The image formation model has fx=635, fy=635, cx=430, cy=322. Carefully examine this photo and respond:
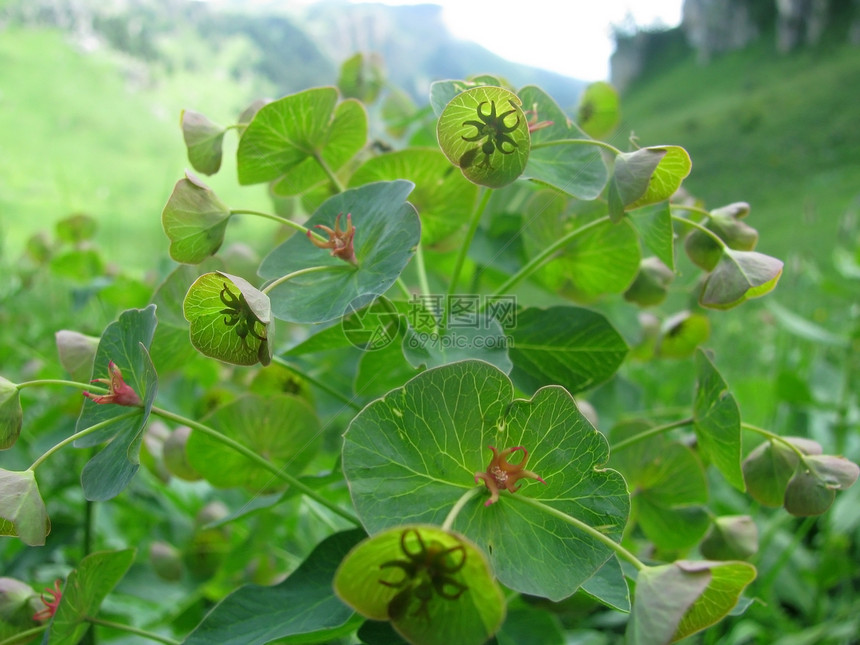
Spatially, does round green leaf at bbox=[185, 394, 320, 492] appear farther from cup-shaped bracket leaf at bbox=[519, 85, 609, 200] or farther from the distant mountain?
the distant mountain

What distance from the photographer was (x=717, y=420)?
1.76 feet

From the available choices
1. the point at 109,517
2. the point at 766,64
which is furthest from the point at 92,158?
the point at 766,64

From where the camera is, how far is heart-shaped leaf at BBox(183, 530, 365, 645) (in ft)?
1.54

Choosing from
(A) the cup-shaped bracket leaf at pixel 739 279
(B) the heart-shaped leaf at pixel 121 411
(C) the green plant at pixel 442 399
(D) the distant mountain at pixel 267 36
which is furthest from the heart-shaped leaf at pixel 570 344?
(D) the distant mountain at pixel 267 36

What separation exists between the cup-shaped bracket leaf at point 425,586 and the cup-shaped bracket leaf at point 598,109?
75 cm

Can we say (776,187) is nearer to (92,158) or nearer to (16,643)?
(92,158)

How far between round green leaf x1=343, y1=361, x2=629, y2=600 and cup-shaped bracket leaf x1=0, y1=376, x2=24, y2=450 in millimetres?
270

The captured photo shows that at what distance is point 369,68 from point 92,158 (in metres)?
8.63

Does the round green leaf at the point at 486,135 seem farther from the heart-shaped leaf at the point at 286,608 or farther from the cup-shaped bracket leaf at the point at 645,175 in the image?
the heart-shaped leaf at the point at 286,608

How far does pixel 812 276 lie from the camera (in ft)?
5.54

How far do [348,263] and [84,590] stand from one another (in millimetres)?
340

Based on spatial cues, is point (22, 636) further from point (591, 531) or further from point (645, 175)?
point (645, 175)

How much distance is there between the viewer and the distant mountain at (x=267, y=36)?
44.9 feet

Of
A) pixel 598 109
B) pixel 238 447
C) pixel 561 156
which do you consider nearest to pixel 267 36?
pixel 598 109
